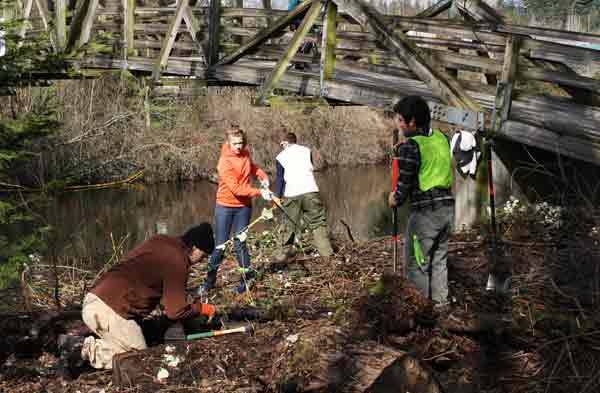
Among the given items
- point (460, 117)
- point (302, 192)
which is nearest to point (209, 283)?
point (302, 192)

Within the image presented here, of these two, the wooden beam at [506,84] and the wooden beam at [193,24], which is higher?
the wooden beam at [193,24]

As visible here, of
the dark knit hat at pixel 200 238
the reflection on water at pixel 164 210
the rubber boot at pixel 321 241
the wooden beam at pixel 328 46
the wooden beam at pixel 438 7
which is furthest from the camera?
the reflection on water at pixel 164 210

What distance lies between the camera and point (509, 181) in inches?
334

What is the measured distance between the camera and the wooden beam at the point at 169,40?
11.6 m

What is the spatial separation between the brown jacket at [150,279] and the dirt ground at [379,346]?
32cm

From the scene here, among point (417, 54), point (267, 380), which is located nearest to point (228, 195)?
point (417, 54)

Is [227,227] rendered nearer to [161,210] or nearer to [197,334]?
[197,334]

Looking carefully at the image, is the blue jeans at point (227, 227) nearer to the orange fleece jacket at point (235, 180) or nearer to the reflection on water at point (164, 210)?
the orange fleece jacket at point (235, 180)

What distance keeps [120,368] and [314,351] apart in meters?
1.26

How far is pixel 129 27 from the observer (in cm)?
1369

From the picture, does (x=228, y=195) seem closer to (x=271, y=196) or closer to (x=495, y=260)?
(x=271, y=196)

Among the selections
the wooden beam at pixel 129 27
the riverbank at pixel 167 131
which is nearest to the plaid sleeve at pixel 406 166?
the wooden beam at pixel 129 27

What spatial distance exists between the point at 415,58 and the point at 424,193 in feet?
8.93

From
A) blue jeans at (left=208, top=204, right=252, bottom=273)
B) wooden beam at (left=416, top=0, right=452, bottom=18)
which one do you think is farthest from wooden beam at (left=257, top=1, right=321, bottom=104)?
wooden beam at (left=416, top=0, right=452, bottom=18)
